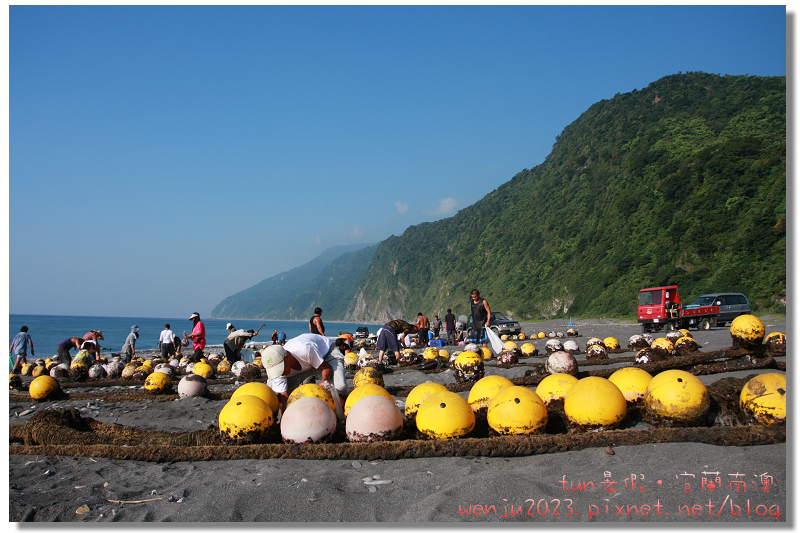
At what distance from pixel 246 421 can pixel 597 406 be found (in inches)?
154

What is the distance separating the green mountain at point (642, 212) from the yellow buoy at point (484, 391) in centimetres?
2060

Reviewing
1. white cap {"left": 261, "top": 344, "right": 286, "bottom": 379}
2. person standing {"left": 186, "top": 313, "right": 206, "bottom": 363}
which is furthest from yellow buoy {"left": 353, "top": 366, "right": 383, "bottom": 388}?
person standing {"left": 186, "top": 313, "right": 206, "bottom": 363}

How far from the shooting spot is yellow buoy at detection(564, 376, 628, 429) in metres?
5.59

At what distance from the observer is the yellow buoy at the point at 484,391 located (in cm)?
662

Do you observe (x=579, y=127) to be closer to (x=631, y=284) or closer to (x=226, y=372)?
(x=631, y=284)

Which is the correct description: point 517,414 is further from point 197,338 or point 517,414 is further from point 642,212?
point 642,212

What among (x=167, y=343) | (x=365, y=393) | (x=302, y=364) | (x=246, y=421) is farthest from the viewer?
(x=167, y=343)

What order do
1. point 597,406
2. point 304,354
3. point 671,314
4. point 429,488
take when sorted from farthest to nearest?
point 671,314 → point 304,354 → point 597,406 → point 429,488

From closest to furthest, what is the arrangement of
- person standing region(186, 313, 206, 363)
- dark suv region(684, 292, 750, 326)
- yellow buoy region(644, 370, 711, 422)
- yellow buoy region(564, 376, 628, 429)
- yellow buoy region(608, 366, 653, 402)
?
yellow buoy region(644, 370, 711, 422) → yellow buoy region(564, 376, 628, 429) → yellow buoy region(608, 366, 653, 402) → person standing region(186, 313, 206, 363) → dark suv region(684, 292, 750, 326)

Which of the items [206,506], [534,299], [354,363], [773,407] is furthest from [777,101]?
[206,506]

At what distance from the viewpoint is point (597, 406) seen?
5.59 meters

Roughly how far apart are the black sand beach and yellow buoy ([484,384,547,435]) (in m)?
0.50

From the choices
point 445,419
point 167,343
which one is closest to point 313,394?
point 445,419

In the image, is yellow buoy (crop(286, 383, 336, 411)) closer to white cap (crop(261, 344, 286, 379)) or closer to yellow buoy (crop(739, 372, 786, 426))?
white cap (crop(261, 344, 286, 379))
